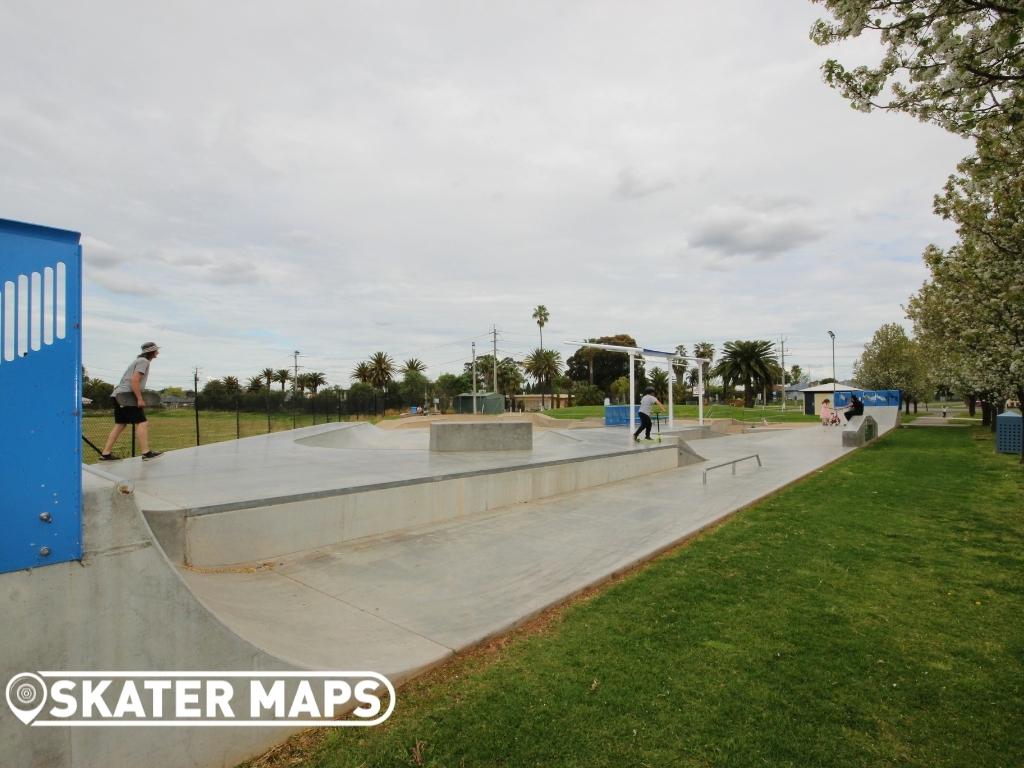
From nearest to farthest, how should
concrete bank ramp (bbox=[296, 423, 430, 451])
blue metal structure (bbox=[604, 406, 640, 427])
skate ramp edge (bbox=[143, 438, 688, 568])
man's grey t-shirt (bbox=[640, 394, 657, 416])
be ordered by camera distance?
skate ramp edge (bbox=[143, 438, 688, 568]) < concrete bank ramp (bbox=[296, 423, 430, 451]) < man's grey t-shirt (bbox=[640, 394, 657, 416]) < blue metal structure (bbox=[604, 406, 640, 427])

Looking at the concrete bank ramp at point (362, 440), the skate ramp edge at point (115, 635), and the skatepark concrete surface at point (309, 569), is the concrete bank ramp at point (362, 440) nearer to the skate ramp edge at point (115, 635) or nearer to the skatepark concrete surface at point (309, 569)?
the skatepark concrete surface at point (309, 569)

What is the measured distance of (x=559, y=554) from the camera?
6066 mm

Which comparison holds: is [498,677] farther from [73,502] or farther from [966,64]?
[966,64]

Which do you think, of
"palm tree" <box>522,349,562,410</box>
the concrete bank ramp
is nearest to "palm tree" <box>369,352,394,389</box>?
"palm tree" <box>522,349,562,410</box>

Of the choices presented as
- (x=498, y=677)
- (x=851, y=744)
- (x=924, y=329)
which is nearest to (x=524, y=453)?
(x=498, y=677)

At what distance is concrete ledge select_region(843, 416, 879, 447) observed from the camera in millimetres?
19203

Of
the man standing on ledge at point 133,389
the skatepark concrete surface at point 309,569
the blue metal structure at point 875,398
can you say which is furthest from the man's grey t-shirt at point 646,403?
the blue metal structure at point 875,398

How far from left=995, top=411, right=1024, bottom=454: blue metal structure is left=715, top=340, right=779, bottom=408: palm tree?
39.7 metres

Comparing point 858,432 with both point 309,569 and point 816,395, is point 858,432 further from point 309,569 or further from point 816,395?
point 816,395

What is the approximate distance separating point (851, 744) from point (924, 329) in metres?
30.1

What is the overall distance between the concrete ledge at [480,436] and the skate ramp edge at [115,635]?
8244 millimetres

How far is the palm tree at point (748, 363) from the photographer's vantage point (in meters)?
56.0

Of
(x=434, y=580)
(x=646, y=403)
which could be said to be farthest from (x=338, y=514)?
(x=646, y=403)

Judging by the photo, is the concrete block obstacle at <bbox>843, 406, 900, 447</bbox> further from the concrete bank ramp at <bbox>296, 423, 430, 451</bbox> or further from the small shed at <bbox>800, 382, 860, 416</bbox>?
the small shed at <bbox>800, 382, 860, 416</bbox>
